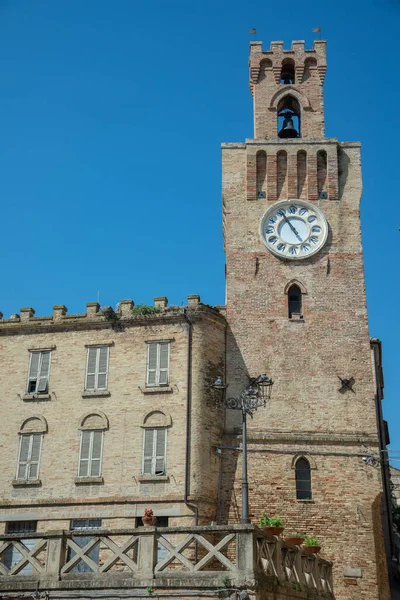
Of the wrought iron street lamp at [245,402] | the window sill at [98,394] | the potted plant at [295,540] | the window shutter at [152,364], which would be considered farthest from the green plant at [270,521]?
the window sill at [98,394]

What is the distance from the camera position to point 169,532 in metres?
15.8

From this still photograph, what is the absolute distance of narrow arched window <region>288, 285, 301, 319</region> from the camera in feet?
101

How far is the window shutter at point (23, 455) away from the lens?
2855cm

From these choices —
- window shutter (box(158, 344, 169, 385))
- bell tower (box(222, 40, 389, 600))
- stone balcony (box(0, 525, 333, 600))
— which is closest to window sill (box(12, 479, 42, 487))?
window shutter (box(158, 344, 169, 385))

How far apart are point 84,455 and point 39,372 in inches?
152

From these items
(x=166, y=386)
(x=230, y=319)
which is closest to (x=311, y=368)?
(x=230, y=319)

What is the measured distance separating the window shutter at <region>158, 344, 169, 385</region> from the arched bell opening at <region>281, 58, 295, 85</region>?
1423cm

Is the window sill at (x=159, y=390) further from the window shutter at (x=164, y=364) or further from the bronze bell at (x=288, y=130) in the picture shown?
the bronze bell at (x=288, y=130)

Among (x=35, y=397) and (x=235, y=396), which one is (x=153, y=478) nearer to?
(x=235, y=396)

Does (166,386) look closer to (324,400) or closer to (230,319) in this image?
(230,319)

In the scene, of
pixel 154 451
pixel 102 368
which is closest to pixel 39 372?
pixel 102 368

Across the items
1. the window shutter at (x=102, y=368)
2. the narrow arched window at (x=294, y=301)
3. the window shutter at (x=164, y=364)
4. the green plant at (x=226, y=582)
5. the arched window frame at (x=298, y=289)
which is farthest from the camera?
the narrow arched window at (x=294, y=301)

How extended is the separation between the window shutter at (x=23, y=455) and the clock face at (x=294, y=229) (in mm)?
12007

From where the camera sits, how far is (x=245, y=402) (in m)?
22.1
